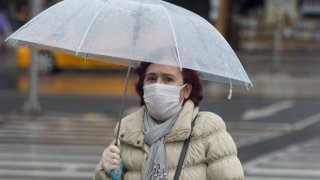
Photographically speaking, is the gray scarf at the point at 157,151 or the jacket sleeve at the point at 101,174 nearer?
the gray scarf at the point at 157,151

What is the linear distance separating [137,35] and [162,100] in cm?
32

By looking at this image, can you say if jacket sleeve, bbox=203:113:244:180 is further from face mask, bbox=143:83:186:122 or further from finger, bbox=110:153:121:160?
finger, bbox=110:153:121:160

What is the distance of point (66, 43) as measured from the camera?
3.87 meters

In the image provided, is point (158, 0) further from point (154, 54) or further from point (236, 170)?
point (236, 170)

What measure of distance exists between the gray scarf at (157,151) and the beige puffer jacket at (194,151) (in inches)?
0.9

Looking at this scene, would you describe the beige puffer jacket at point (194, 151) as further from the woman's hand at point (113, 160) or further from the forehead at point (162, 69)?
the forehead at point (162, 69)

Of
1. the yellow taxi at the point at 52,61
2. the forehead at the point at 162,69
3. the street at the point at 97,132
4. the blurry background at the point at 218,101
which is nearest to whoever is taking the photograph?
the forehead at the point at 162,69

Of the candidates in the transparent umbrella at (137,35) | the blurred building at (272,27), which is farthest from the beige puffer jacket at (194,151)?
the blurred building at (272,27)

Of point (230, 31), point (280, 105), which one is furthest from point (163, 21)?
point (230, 31)

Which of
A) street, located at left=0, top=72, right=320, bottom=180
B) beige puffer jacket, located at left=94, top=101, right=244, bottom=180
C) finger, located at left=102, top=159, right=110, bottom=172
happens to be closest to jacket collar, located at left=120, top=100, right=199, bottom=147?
beige puffer jacket, located at left=94, top=101, right=244, bottom=180

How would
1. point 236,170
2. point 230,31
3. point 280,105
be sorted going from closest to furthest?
point 236,170
point 280,105
point 230,31

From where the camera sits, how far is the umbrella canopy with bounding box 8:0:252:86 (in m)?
3.78

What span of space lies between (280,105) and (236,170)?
15.9 metres

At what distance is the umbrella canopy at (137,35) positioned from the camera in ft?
12.4
